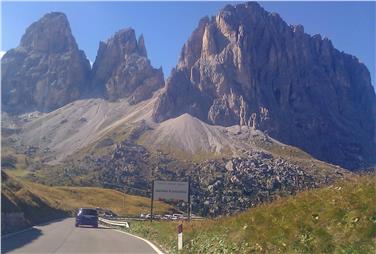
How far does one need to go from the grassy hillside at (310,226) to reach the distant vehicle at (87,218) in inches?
1082

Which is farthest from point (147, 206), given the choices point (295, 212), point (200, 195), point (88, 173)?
point (295, 212)

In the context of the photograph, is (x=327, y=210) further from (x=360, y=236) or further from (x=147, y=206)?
(x=147, y=206)

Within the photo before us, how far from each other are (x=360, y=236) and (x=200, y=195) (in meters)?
133

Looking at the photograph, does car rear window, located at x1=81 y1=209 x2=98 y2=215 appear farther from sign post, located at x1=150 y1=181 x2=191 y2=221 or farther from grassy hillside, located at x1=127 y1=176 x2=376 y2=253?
Answer: grassy hillside, located at x1=127 y1=176 x2=376 y2=253

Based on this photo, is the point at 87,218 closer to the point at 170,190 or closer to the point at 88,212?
the point at 88,212

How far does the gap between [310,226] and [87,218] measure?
108 ft

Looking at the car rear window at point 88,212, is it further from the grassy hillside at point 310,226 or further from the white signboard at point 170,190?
the grassy hillside at point 310,226

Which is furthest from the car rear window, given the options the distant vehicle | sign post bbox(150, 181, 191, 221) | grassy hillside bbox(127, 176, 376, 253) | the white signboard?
grassy hillside bbox(127, 176, 376, 253)

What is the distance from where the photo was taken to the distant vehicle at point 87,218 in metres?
42.6

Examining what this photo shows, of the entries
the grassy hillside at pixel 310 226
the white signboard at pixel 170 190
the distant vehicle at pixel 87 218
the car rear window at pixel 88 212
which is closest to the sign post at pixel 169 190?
the white signboard at pixel 170 190

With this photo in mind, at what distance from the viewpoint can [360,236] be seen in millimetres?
10852

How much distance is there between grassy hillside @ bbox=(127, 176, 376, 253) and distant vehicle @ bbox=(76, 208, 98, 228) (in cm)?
2749

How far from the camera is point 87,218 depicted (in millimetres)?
42906

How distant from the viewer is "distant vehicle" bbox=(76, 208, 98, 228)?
42647 mm
